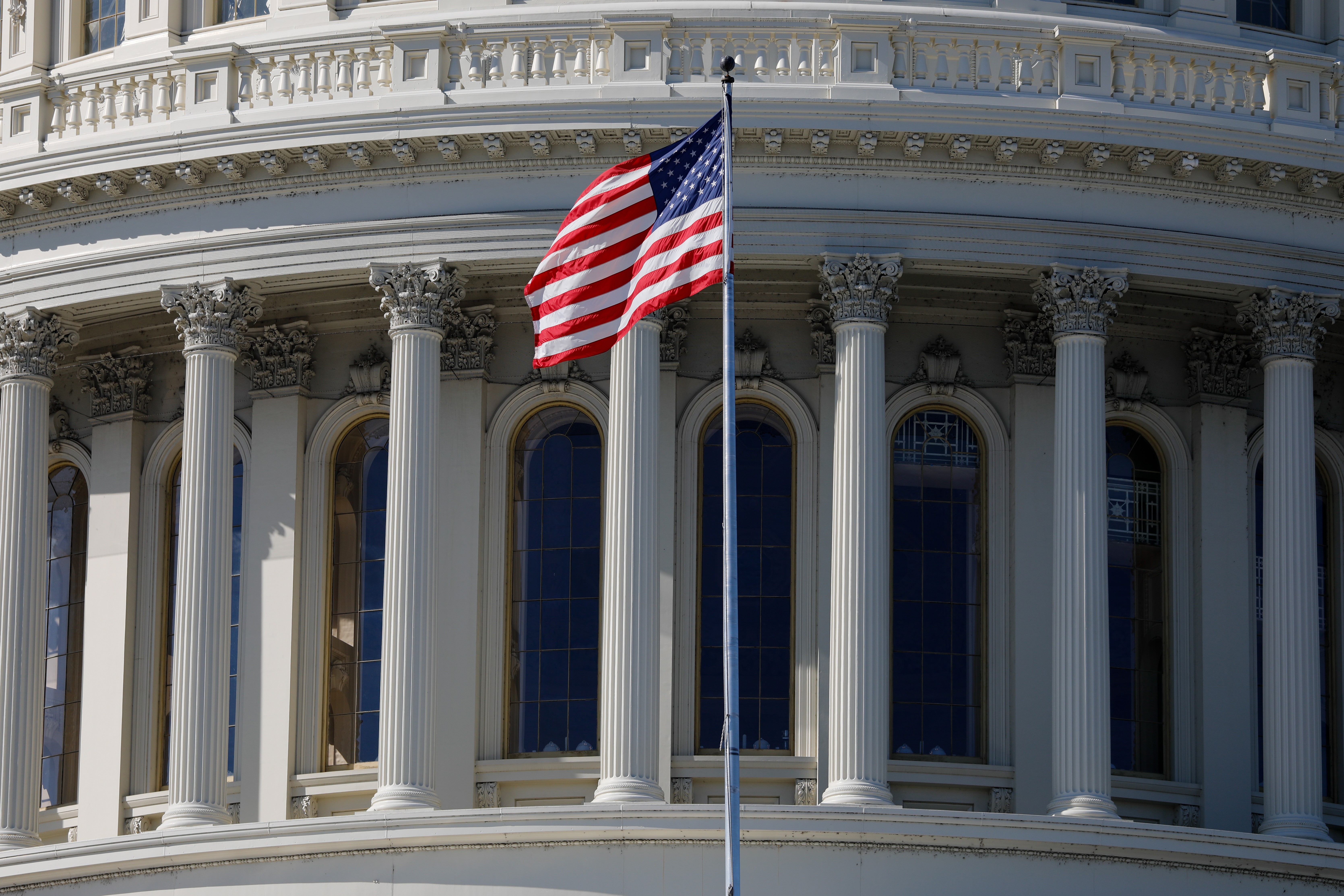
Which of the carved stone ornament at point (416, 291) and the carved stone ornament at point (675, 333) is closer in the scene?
the carved stone ornament at point (416, 291)

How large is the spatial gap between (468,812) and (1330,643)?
14.4 meters

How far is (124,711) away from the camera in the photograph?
45000mm

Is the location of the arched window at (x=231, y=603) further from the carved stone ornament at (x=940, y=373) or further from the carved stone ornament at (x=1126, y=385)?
the carved stone ornament at (x=1126, y=385)

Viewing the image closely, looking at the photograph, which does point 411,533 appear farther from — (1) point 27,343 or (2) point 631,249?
(2) point 631,249

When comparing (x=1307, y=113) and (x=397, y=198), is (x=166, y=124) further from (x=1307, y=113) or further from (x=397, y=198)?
(x=1307, y=113)

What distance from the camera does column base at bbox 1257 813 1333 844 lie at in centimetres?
4078

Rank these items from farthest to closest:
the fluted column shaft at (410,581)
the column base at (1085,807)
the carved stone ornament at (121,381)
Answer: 1. the carved stone ornament at (121,381)
2. the fluted column shaft at (410,581)
3. the column base at (1085,807)

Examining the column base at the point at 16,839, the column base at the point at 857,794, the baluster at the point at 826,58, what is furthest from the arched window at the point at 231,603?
the baluster at the point at 826,58

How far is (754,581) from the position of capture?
43438mm

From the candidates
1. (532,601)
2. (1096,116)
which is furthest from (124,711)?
(1096,116)

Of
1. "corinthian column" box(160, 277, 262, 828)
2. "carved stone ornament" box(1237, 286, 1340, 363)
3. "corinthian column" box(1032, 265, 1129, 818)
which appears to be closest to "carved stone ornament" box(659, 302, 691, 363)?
"corinthian column" box(1032, 265, 1129, 818)

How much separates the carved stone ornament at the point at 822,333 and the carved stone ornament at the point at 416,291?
553 centimetres

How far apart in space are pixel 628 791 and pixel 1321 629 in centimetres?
1216

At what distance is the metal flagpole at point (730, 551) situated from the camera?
31234mm
